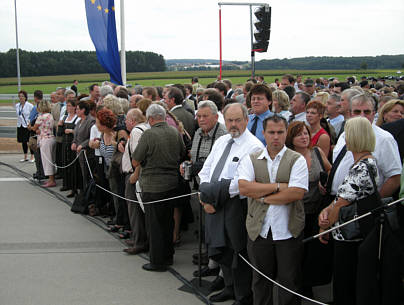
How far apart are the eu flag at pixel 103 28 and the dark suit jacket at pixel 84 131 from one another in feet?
17.8

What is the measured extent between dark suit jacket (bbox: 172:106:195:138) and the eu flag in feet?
23.2

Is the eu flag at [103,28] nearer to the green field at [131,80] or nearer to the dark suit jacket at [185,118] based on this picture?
the dark suit jacket at [185,118]

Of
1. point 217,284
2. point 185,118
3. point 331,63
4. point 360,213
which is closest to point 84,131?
point 185,118

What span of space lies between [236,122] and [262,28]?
26.3 feet

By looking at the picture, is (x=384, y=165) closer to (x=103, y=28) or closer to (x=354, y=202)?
(x=354, y=202)

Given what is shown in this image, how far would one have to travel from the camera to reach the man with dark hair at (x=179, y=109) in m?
7.64

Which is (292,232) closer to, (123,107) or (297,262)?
(297,262)

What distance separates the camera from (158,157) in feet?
19.0

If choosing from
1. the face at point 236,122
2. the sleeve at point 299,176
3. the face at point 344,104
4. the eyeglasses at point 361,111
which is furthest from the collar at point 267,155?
the face at point 344,104

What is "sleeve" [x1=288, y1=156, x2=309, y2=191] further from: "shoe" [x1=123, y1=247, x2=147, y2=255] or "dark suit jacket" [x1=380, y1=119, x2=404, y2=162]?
"shoe" [x1=123, y1=247, x2=147, y2=255]

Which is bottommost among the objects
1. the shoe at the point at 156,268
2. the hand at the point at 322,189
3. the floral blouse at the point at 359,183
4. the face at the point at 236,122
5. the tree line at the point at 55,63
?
the shoe at the point at 156,268

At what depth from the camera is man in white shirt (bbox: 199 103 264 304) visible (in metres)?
4.66

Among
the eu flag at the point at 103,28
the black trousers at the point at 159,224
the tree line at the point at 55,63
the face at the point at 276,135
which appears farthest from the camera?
the tree line at the point at 55,63

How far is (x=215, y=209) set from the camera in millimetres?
4734
